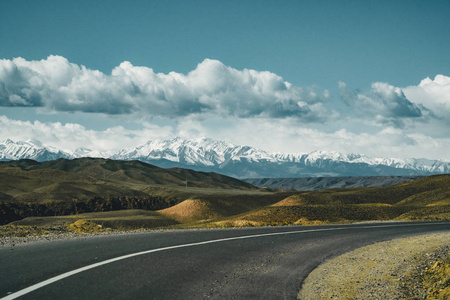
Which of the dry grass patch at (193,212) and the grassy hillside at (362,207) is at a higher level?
the grassy hillside at (362,207)

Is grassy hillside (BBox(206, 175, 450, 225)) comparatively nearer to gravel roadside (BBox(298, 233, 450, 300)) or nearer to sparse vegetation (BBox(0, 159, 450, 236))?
sparse vegetation (BBox(0, 159, 450, 236))

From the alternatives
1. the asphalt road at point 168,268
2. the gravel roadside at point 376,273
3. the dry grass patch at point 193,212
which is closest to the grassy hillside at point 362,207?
the dry grass patch at point 193,212

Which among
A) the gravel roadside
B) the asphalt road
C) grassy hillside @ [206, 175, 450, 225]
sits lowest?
grassy hillside @ [206, 175, 450, 225]

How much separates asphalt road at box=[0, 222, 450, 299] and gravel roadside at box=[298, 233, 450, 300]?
411 millimetres

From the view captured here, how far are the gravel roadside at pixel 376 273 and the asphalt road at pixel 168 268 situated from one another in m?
0.41

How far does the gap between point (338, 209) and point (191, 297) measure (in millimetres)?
39493

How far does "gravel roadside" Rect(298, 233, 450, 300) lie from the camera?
317 inches

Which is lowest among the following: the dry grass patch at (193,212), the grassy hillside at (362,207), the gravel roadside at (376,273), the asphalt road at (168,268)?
the dry grass patch at (193,212)

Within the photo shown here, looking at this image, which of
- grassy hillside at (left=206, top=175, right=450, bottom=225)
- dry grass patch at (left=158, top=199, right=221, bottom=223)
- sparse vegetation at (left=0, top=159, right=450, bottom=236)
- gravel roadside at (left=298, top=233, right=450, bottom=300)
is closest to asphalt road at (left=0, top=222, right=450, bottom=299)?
gravel roadside at (left=298, top=233, right=450, bottom=300)

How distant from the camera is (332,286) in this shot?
339 inches

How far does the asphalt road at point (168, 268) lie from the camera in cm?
742

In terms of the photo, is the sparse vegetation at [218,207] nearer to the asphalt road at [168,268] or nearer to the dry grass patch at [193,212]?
the dry grass patch at [193,212]

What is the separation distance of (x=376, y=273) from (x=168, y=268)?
5212 mm

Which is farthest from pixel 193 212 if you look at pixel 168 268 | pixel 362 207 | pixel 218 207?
pixel 168 268
